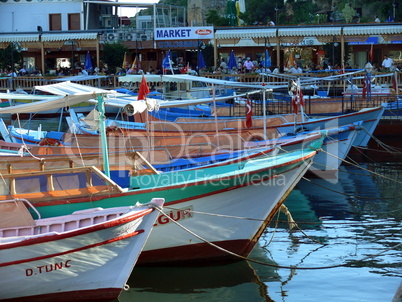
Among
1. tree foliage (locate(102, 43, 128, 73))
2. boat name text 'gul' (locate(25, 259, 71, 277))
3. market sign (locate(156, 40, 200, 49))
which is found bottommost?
boat name text 'gul' (locate(25, 259, 71, 277))

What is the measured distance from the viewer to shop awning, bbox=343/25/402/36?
35522 mm

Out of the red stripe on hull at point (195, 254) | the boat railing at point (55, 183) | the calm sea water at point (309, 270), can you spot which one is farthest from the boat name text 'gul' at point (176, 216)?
the calm sea water at point (309, 270)

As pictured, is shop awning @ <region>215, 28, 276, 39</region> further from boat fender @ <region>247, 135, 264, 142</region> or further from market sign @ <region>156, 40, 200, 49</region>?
boat fender @ <region>247, 135, 264, 142</region>

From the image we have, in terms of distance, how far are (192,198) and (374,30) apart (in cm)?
2590

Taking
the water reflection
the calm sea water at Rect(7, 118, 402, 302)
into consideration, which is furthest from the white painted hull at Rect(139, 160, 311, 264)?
the calm sea water at Rect(7, 118, 402, 302)

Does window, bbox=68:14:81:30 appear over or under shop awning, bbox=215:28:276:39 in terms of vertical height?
over

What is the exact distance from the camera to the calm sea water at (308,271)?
12031mm

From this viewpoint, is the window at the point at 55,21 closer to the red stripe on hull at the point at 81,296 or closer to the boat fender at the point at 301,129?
the boat fender at the point at 301,129

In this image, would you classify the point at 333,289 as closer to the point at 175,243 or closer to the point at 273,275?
the point at 273,275

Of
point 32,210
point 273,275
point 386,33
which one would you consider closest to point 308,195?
point 273,275

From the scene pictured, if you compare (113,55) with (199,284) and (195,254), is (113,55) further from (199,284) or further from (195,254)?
(199,284)

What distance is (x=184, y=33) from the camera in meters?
39.0

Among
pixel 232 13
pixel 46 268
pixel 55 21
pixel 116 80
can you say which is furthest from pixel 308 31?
pixel 46 268

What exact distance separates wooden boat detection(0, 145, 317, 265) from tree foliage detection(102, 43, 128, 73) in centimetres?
2797
